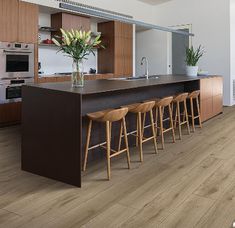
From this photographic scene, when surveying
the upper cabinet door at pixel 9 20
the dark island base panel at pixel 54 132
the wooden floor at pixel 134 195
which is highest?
the upper cabinet door at pixel 9 20

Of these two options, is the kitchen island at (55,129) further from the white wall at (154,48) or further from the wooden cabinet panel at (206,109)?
the white wall at (154,48)

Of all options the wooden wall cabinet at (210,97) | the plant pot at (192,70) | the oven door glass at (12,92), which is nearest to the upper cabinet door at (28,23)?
the oven door glass at (12,92)

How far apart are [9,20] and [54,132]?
10.8 feet

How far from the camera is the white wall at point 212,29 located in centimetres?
819

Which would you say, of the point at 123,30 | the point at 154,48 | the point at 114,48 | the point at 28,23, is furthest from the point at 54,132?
the point at 154,48

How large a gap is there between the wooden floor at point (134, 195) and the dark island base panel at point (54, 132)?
14cm

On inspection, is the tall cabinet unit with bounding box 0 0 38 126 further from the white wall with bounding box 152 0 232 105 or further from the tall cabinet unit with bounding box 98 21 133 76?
the white wall with bounding box 152 0 232 105

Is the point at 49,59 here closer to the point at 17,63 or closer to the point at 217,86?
the point at 17,63

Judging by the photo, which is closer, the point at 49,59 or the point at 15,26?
the point at 15,26

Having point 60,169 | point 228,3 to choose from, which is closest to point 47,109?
point 60,169

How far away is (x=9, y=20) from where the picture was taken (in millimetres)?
5312

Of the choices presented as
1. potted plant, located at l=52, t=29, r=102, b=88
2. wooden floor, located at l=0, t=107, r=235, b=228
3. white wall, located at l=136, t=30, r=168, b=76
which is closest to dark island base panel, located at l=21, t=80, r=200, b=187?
wooden floor, located at l=0, t=107, r=235, b=228

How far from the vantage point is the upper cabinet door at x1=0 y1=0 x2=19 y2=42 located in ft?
17.1

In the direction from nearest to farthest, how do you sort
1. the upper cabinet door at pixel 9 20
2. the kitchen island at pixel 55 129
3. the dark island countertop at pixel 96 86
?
the kitchen island at pixel 55 129 < the dark island countertop at pixel 96 86 < the upper cabinet door at pixel 9 20
